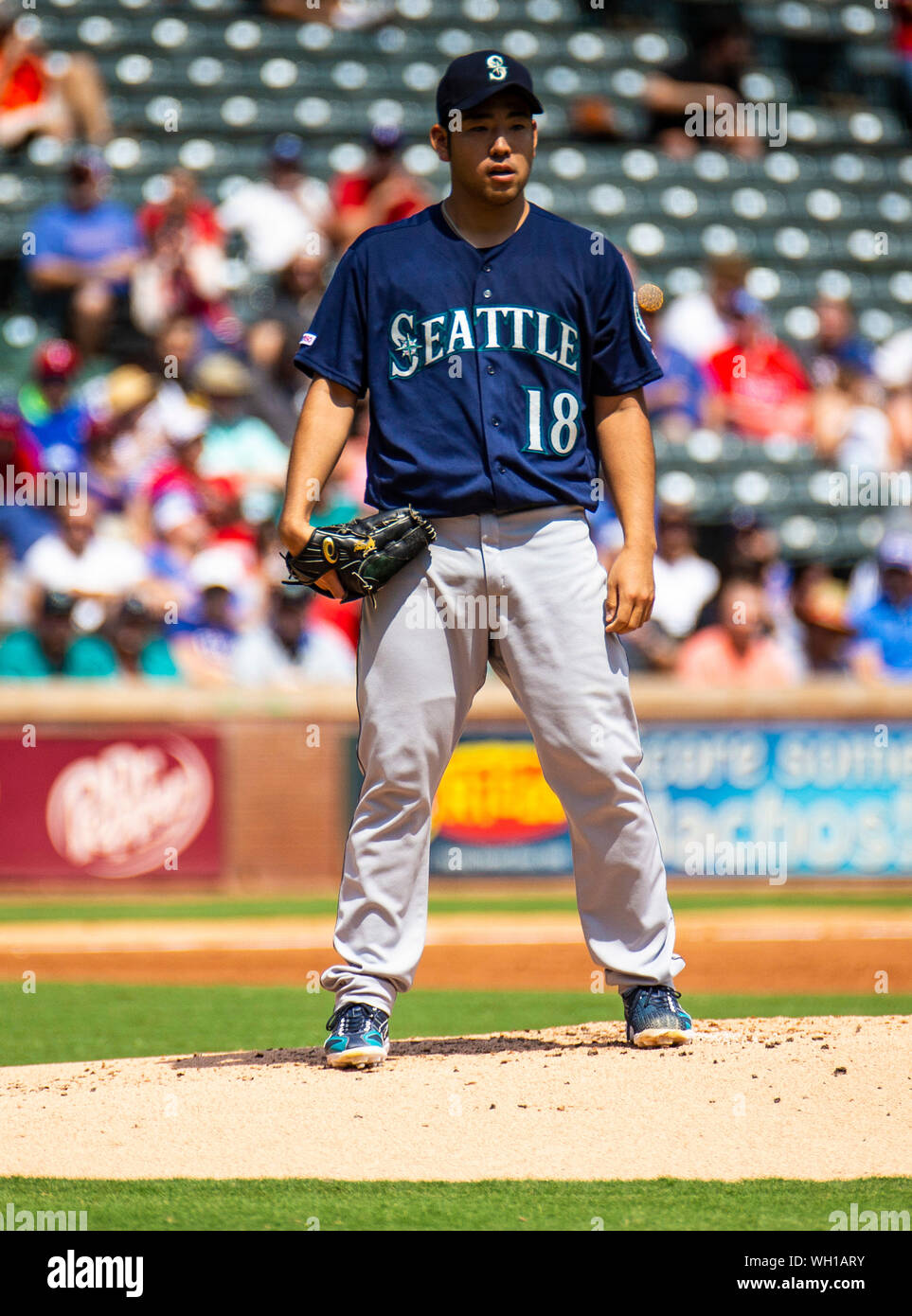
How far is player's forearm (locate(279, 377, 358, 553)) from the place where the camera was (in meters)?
3.79

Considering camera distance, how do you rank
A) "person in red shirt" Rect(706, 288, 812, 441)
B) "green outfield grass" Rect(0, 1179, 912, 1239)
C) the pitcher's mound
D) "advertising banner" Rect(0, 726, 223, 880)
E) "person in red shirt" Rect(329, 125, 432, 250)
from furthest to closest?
"person in red shirt" Rect(706, 288, 812, 441)
"person in red shirt" Rect(329, 125, 432, 250)
"advertising banner" Rect(0, 726, 223, 880)
the pitcher's mound
"green outfield grass" Rect(0, 1179, 912, 1239)

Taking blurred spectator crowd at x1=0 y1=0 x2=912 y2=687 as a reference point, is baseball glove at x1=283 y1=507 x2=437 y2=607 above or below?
below

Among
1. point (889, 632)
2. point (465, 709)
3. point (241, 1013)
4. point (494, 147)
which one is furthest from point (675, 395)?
point (465, 709)

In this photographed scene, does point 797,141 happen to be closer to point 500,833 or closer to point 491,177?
point 500,833

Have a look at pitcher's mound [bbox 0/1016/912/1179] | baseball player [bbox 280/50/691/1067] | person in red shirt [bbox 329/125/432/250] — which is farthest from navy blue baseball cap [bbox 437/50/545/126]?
person in red shirt [bbox 329/125/432/250]

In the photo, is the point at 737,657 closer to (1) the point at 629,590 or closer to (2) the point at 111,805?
(2) the point at 111,805

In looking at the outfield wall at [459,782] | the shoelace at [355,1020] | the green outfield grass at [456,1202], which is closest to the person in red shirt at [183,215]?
the outfield wall at [459,782]

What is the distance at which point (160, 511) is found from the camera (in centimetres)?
994

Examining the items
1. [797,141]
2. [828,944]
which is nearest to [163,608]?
[828,944]

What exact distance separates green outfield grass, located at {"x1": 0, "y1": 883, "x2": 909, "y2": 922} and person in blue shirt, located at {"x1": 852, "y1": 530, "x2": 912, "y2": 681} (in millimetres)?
1278

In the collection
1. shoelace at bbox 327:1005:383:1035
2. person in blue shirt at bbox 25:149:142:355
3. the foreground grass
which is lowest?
the foreground grass

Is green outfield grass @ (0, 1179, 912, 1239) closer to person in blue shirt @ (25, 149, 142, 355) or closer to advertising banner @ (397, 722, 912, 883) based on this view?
advertising banner @ (397, 722, 912, 883)

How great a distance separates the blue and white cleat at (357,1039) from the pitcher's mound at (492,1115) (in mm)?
42
